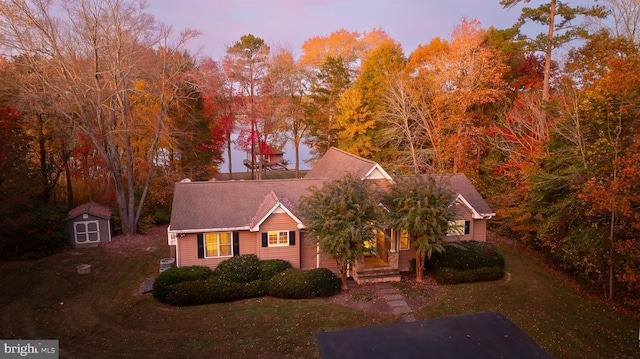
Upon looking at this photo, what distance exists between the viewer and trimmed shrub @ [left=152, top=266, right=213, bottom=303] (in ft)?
56.7

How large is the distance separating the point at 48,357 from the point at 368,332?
1126cm

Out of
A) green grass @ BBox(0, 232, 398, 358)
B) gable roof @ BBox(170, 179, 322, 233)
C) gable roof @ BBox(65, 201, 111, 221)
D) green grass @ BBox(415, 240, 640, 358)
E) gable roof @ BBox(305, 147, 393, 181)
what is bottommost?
green grass @ BBox(415, 240, 640, 358)

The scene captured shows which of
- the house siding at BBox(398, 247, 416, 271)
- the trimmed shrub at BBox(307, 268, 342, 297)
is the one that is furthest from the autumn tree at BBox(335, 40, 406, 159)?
the trimmed shrub at BBox(307, 268, 342, 297)

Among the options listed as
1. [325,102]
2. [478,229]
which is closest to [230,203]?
[478,229]

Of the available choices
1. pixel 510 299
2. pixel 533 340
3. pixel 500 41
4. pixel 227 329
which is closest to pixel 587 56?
pixel 500 41

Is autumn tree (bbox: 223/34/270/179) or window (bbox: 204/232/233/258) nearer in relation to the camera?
window (bbox: 204/232/233/258)

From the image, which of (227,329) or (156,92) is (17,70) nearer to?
(156,92)

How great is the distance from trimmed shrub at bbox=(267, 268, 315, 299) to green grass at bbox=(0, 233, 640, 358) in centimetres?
36

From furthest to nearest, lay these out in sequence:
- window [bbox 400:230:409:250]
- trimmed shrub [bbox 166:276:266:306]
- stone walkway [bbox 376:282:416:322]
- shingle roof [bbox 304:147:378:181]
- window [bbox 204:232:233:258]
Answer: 1. window [bbox 400:230:409:250]
2. shingle roof [bbox 304:147:378:181]
3. window [bbox 204:232:233:258]
4. trimmed shrub [bbox 166:276:266:306]
5. stone walkway [bbox 376:282:416:322]

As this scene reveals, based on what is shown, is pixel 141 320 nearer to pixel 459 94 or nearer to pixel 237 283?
pixel 237 283

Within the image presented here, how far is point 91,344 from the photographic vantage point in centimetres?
1377

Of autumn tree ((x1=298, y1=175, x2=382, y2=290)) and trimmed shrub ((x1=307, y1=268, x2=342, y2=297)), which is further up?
autumn tree ((x1=298, y1=175, x2=382, y2=290))

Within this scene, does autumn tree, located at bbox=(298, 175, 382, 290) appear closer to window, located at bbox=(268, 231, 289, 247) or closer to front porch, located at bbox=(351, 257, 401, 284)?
front porch, located at bbox=(351, 257, 401, 284)

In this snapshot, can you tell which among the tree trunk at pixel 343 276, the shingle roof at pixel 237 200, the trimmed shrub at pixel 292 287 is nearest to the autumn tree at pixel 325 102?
the shingle roof at pixel 237 200
